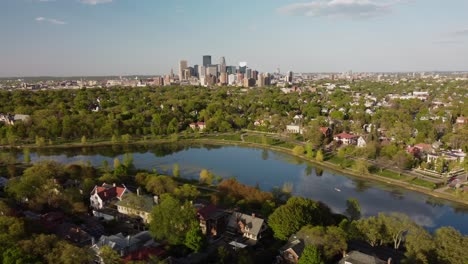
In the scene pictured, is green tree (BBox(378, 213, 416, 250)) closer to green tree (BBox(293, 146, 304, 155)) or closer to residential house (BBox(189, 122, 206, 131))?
green tree (BBox(293, 146, 304, 155))

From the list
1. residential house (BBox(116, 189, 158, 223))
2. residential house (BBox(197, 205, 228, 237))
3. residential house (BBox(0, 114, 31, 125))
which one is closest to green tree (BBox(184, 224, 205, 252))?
residential house (BBox(197, 205, 228, 237))

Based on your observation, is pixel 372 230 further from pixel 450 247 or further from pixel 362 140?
pixel 362 140

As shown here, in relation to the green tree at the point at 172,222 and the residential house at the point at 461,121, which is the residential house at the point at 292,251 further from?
the residential house at the point at 461,121

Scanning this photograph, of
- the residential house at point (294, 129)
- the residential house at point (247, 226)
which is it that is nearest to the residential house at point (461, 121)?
the residential house at point (294, 129)

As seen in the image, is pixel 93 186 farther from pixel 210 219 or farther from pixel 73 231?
pixel 210 219

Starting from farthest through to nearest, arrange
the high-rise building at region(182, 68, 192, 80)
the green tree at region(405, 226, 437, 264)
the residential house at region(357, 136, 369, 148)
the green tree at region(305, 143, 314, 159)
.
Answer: the high-rise building at region(182, 68, 192, 80)
the residential house at region(357, 136, 369, 148)
the green tree at region(305, 143, 314, 159)
the green tree at region(405, 226, 437, 264)
